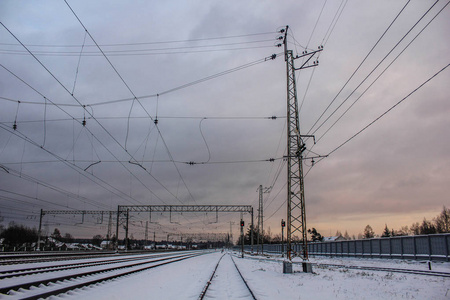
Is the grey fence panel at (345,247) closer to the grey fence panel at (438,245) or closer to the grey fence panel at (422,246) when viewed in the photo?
the grey fence panel at (422,246)

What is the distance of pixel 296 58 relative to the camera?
2677 cm

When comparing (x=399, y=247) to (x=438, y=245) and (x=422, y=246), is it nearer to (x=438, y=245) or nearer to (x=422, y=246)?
(x=422, y=246)

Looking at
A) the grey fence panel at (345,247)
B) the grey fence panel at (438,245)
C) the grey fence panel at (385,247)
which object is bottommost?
the grey fence panel at (345,247)

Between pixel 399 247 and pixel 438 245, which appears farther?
pixel 399 247

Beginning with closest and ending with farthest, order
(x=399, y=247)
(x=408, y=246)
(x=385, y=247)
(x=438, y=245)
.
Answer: (x=438, y=245) < (x=408, y=246) < (x=399, y=247) < (x=385, y=247)

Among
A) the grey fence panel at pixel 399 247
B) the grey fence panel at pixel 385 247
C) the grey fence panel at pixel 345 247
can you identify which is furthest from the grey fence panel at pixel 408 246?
the grey fence panel at pixel 345 247

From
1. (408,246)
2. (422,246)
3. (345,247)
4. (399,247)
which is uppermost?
(422,246)

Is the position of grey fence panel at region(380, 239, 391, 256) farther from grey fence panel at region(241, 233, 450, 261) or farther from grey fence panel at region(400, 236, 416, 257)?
grey fence panel at region(400, 236, 416, 257)

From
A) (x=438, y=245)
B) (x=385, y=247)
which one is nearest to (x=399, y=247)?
(x=385, y=247)

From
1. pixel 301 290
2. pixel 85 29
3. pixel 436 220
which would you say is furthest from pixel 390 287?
pixel 436 220

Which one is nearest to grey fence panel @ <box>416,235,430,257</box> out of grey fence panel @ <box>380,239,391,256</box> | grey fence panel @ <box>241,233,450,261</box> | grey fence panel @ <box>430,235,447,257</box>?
grey fence panel @ <box>241,233,450,261</box>

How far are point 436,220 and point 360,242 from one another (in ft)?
302

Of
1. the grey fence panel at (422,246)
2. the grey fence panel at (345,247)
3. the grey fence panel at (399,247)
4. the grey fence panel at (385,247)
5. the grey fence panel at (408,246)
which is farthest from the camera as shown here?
the grey fence panel at (345,247)

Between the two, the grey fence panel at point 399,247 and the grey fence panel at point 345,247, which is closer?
the grey fence panel at point 399,247
